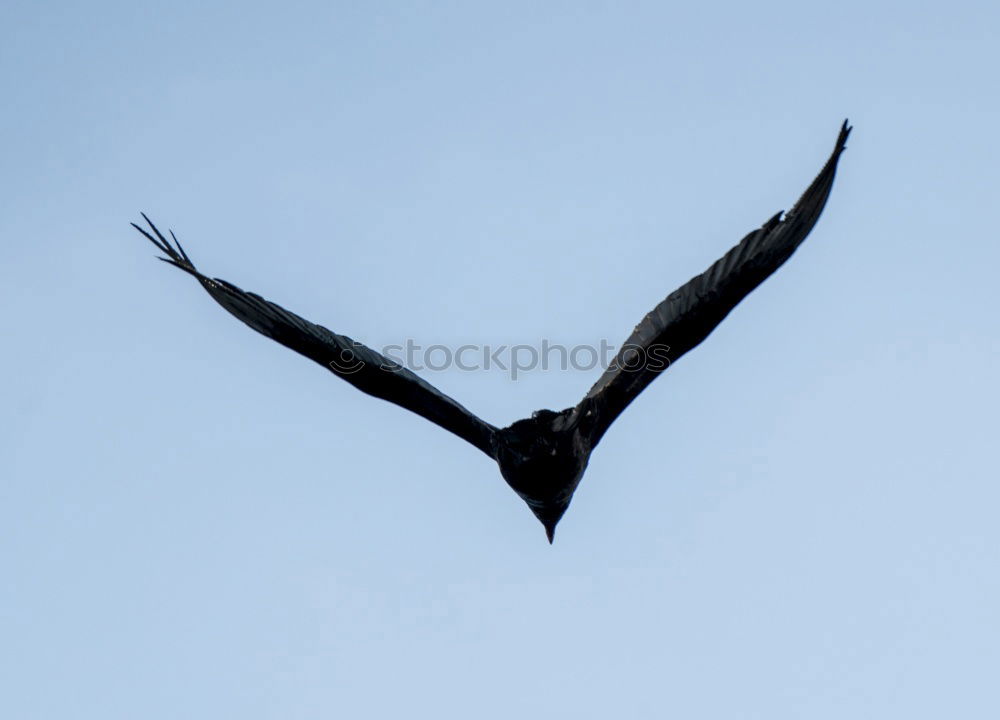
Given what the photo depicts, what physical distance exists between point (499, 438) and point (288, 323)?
1858mm

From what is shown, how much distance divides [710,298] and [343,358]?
9.05 ft

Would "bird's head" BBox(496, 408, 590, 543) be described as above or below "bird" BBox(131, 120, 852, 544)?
below

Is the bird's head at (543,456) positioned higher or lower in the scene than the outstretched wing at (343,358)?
lower

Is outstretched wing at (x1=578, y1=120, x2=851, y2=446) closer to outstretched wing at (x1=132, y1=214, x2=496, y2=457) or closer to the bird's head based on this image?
the bird's head

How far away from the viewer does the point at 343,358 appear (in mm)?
9211

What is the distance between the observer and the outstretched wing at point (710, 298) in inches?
352

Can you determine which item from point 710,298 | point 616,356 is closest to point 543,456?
point 616,356

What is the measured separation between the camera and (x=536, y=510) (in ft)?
30.8

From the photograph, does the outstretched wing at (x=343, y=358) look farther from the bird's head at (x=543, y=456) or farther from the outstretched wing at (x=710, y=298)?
the outstretched wing at (x=710, y=298)

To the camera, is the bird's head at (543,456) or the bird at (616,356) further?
the bird at (616,356)

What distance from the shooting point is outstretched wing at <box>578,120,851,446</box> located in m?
8.95

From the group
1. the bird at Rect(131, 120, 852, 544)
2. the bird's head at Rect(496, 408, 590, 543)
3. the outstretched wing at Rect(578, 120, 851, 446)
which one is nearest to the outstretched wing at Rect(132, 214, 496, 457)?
the bird at Rect(131, 120, 852, 544)

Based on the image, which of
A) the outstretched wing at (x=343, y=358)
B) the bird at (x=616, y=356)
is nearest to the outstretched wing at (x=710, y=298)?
the bird at (x=616, y=356)

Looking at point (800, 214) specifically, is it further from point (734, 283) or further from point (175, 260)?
point (175, 260)
